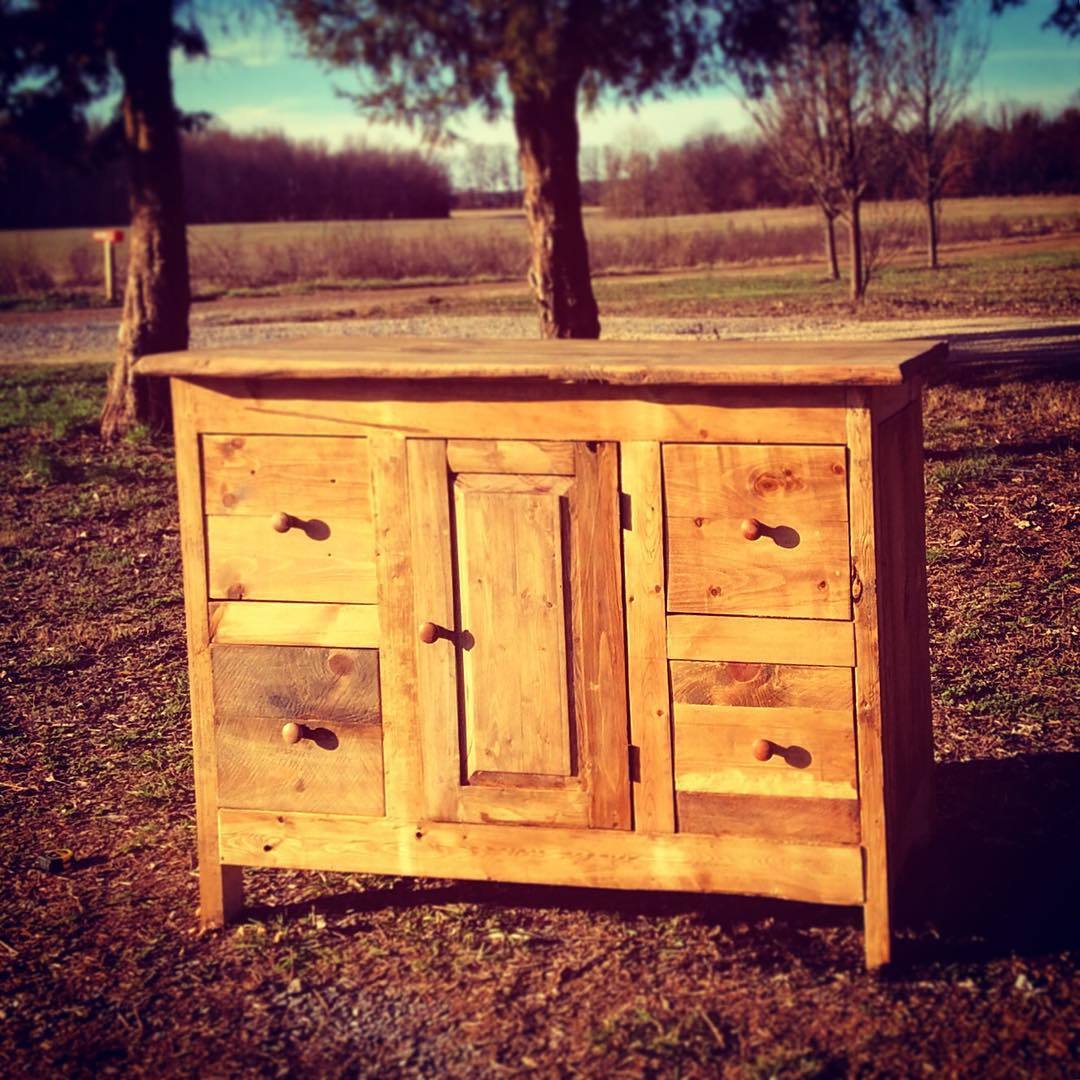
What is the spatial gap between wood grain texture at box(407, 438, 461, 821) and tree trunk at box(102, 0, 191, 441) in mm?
7699

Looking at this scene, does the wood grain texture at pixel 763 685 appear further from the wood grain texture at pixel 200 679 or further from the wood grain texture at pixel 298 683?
the wood grain texture at pixel 200 679

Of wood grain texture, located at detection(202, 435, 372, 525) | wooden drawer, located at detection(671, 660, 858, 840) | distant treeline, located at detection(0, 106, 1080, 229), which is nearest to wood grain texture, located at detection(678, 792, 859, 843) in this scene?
wooden drawer, located at detection(671, 660, 858, 840)

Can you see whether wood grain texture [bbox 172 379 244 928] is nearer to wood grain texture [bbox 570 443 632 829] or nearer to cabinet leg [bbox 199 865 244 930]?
cabinet leg [bbox 199 865 244 930]

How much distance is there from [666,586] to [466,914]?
0.96 metres

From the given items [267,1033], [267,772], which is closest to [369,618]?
[267,772]

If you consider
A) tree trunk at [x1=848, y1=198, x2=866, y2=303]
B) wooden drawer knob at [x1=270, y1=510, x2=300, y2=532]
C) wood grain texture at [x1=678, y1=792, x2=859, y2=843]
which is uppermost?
tree trunk at [x1=848, y1=198, x2=866, y2=303]

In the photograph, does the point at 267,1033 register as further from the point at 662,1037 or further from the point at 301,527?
the point at 301,527

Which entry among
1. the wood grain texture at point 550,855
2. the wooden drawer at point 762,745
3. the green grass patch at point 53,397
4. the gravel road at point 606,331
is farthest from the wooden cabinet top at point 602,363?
the green grass patch at point 53,397

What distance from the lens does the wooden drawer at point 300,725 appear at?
3146 millimetres

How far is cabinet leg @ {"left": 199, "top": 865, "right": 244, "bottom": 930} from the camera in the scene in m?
3.30

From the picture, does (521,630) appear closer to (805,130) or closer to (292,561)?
(292,561)

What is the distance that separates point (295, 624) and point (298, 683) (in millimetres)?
134

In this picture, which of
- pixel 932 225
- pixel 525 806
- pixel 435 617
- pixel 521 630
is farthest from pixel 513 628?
pixel 932 225

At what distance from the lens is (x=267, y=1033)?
9.32 feet
